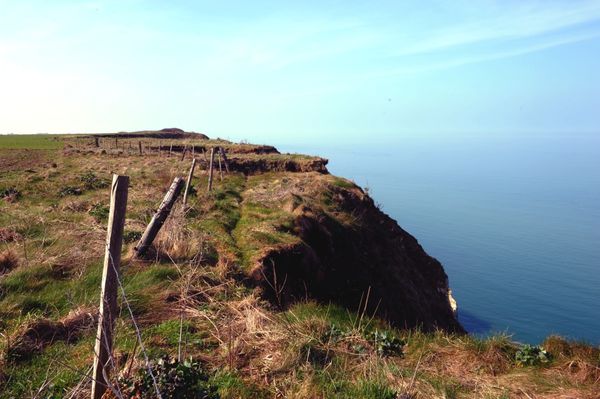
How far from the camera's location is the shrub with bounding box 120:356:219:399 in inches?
169

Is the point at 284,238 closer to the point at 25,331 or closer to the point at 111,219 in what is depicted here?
the point at 25,331

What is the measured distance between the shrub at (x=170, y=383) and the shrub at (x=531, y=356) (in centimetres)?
448

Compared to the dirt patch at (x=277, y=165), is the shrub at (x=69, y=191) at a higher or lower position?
lower

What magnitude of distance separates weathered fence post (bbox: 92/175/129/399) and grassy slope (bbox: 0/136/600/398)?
347mm

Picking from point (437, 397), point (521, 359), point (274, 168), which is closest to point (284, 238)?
point (521, 359)

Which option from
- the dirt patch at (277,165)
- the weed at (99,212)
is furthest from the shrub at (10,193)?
the dirt patch at (277,165)

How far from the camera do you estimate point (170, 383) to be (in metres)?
4.36

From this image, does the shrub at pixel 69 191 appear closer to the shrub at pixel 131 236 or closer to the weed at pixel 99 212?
the weed at pixel 99 212

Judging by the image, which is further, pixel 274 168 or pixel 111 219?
pixel 274 168

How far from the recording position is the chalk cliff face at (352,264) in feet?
40.0

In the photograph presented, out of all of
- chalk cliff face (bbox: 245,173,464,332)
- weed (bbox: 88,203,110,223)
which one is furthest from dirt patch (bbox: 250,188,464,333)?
weed (bbox: 88,203,110,223)

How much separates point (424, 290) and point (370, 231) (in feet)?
15.6

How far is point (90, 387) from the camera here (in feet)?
15.3

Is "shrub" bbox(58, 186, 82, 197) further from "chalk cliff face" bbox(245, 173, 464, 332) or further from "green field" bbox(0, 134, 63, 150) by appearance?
"green field" bbox(0, 134, 63, 150)
